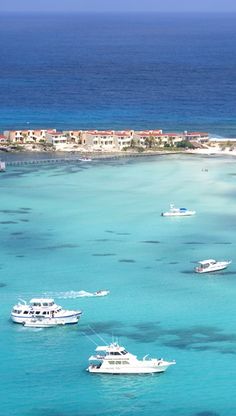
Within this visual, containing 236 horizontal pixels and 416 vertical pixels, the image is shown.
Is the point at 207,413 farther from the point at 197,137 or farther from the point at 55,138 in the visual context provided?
the point at 55,138

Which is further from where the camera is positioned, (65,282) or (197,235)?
(197,235)

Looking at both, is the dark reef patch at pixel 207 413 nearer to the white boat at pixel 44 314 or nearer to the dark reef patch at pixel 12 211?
the white boat at pixel 44 314

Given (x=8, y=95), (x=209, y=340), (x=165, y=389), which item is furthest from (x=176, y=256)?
(x=8, y=95)

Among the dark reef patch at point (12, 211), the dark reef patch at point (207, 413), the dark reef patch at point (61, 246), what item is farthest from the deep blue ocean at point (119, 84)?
the dark reef patch at point (207, 413)

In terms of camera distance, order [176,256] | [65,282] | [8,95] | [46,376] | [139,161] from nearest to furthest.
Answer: [46,376]
[65,282]
[176,256]
[139,161]
[8,95]

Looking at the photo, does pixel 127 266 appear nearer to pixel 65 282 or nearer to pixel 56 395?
pixel 65 282

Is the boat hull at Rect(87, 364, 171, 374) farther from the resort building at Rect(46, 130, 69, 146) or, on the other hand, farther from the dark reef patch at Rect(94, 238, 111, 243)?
the resort building at Rect(46, 130, 69, 146)
